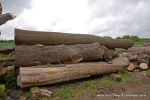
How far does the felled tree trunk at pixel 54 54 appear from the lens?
9.27 metres

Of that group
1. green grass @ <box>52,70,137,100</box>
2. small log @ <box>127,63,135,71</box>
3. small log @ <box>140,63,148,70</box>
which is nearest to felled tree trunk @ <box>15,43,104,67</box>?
green grass @ <box>52,70,137,100</box>

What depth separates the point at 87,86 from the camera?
954 centimetres

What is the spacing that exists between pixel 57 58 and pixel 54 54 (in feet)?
0.64

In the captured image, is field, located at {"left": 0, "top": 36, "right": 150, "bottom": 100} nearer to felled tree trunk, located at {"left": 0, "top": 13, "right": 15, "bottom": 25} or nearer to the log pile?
the log pile

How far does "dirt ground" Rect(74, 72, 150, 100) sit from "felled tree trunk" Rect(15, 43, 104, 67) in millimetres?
1786

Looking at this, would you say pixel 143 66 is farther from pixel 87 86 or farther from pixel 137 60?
pixel 87 86

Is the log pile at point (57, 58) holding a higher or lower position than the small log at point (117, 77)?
higher

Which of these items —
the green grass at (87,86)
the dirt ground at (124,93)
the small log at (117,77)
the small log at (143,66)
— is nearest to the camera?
the dirt ground at (124,93)

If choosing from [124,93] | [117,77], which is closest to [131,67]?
[117,77]

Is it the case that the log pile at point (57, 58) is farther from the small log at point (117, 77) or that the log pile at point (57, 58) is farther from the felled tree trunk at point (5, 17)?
the felled tree trunk at point (5, 17)

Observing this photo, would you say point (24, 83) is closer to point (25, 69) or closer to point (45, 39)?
point (25, 69)

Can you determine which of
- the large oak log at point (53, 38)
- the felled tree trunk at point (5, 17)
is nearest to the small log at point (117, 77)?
the large oak log at point (53, 38)

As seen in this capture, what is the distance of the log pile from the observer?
8.91 m

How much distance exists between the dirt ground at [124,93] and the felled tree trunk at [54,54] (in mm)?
1786
